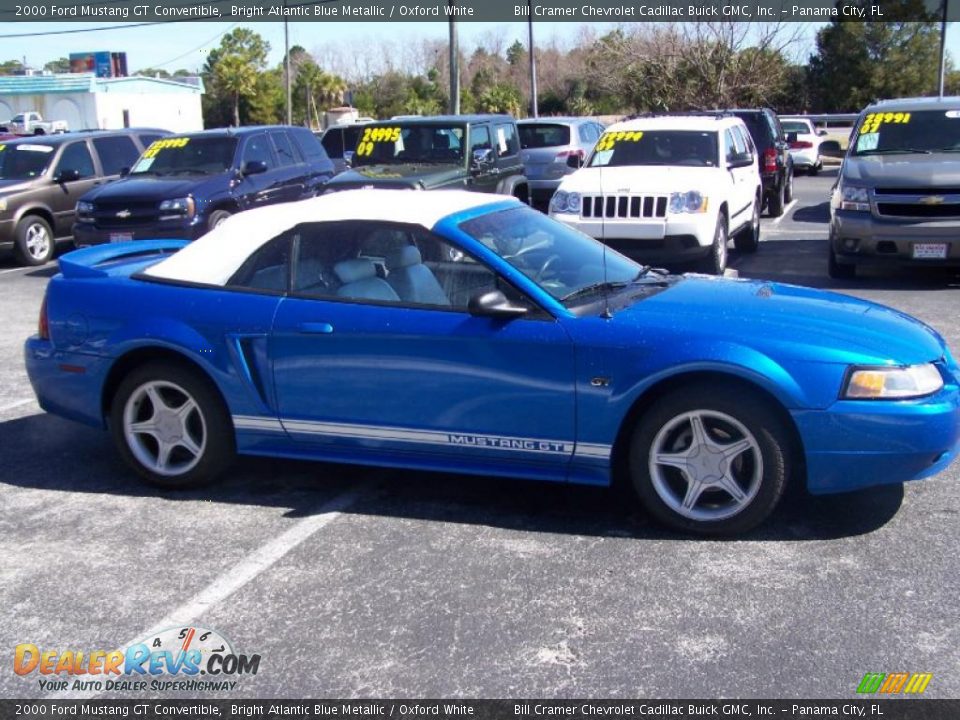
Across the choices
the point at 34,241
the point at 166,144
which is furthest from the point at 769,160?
the point at 34,241

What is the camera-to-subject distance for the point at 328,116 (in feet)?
176

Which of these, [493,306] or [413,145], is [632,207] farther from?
[493,306]

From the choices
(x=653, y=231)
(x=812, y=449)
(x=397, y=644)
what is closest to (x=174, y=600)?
(x=397, y=644)

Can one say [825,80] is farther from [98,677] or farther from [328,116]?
[98,677]

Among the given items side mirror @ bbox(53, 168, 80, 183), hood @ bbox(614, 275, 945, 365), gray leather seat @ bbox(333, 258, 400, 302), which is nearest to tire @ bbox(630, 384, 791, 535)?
hood @ bbox(614, 275, 945, 365)

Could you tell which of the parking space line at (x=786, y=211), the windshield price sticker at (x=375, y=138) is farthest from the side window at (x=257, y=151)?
the parking space line at (x=786, y=211)

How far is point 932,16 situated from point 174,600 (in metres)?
44.1

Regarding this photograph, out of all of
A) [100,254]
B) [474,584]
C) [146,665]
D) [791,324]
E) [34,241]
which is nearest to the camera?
[146,665]

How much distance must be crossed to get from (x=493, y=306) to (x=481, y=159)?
926 centimetres

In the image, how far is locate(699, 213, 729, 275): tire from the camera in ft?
35.9

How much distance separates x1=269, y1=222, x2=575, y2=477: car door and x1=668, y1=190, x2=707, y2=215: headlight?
20.0ft

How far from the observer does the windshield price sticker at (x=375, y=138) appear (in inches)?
532

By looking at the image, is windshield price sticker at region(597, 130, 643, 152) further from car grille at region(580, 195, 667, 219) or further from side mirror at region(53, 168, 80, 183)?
side mirror at region(53, 168, 80, 183)

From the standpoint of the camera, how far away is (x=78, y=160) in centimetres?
1563
